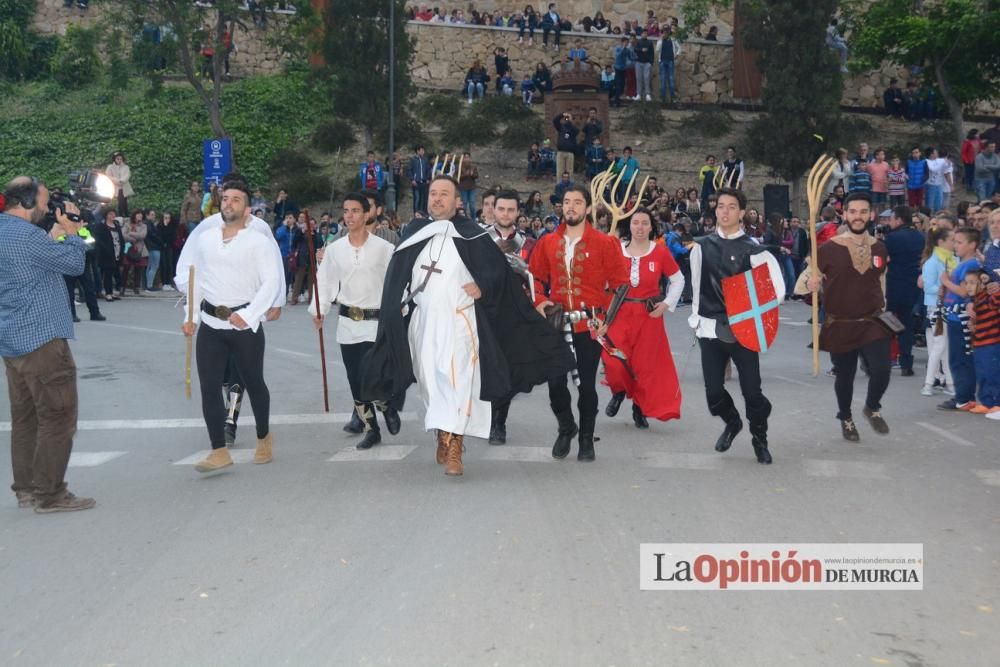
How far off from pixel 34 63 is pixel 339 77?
1506 centimetres

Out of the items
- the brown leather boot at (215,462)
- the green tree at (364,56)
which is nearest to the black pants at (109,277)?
the green tree at (364,56)

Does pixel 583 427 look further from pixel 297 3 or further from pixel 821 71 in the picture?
pixel 297 3

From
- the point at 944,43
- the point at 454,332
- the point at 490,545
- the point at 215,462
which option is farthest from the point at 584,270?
the point at 944,43

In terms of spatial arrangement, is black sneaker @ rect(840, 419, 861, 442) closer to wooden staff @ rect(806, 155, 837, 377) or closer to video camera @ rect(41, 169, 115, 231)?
wooden staff @ rect(806, 155, 837, 377)

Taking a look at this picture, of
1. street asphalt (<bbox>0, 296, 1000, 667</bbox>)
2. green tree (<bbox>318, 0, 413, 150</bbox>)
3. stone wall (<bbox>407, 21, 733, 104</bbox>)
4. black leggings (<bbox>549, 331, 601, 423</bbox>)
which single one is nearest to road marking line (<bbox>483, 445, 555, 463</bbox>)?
street asphalt (<bbox>0, 296, 1000, 667</bbox>)

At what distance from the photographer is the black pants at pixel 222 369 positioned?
887 centimetres

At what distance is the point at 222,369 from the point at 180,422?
2713 mm

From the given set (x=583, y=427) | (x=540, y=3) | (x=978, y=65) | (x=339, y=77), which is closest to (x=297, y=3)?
(x=339, y=77)

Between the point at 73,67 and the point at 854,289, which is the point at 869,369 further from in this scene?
the point at 73,67

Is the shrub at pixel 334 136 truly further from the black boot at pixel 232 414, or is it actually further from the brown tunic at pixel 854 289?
the brown tunic at pixel 854 289

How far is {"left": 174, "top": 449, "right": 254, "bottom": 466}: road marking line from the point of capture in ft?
30.9

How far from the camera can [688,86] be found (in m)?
42.8

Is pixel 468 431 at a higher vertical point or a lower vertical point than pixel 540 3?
lower

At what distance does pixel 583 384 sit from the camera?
9297 millimetres
